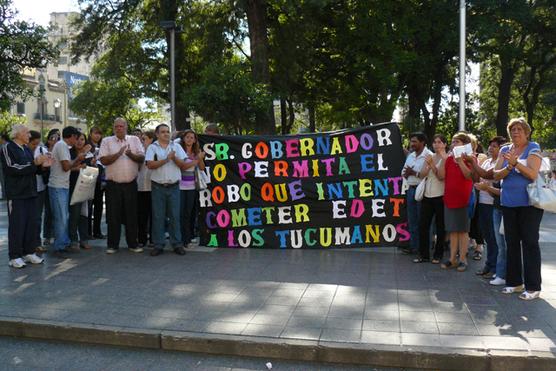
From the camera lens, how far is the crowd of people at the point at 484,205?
5734mm

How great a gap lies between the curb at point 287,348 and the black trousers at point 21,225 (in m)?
2.50

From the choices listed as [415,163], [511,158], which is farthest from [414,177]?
[511,158]

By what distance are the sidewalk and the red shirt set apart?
0.94 m

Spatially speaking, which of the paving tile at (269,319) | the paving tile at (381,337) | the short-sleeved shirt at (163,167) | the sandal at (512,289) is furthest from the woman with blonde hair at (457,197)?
the short-sleeved shirt at (163,167)

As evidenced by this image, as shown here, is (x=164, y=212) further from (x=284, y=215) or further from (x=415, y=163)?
(x=415, y=163)

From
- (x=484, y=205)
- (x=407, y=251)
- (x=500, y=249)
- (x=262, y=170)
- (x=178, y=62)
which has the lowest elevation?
(x=407, y=251)

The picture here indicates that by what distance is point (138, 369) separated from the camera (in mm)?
4340

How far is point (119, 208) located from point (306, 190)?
3004 mm

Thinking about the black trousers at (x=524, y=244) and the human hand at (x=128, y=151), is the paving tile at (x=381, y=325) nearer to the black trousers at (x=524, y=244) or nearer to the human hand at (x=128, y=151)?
the black trousers at (x=524, y=244)

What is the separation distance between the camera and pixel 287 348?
14.7ft

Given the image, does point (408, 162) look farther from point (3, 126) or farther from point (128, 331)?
point (3, 126)

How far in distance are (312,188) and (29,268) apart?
14.3 feet

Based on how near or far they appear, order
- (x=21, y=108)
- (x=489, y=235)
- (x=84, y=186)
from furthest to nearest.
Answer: (x=21, y=108) → (x=84, y=186) → (x=489, y=235)

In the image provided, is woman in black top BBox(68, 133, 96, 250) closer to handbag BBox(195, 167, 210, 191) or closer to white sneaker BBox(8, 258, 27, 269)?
white sneaker BBox(8, 258, 27, 269)
